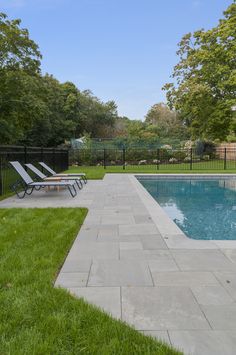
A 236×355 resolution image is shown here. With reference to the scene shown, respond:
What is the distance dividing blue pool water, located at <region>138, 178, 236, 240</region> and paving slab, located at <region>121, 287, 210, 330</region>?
260cm

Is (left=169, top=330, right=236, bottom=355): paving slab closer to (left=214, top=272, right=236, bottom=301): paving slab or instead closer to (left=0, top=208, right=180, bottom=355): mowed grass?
(left=0, top=208, right=180, bottom=355): mowed grass

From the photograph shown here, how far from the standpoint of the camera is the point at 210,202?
27.2 feet

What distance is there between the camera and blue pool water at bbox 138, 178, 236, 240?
548 cm

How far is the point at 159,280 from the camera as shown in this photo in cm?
283

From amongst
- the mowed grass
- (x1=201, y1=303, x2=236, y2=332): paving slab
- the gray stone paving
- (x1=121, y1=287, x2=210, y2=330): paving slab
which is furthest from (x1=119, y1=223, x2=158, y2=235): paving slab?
(x1=201, y1=303, x2=236, y2=332): paving slab

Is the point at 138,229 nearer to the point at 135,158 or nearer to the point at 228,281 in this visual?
the point at 228,281

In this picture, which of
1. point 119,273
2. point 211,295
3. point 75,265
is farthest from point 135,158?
point 211,295

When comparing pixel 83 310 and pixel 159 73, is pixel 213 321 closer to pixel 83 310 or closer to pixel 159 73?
pixel 83 310

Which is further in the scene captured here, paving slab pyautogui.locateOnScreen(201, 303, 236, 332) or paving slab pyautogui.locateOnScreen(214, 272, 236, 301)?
paving slab pyautogui.locateOnScreen(214, 272, 236, 301)

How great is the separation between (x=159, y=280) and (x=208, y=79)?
1996cm

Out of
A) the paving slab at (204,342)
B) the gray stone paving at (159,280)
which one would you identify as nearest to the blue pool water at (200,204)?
the gray stone paving at (159,280)

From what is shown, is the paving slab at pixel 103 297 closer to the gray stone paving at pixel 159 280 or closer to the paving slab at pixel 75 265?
the gray stone paving at pixel 159 280

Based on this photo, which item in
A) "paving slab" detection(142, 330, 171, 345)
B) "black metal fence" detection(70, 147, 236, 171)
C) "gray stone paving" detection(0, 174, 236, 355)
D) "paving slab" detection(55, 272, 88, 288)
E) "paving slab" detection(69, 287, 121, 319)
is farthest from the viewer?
"black metal fence" detection(70, 147, 236, 171)

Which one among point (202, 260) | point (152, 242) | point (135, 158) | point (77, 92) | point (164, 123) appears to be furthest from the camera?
point (164, 123)
